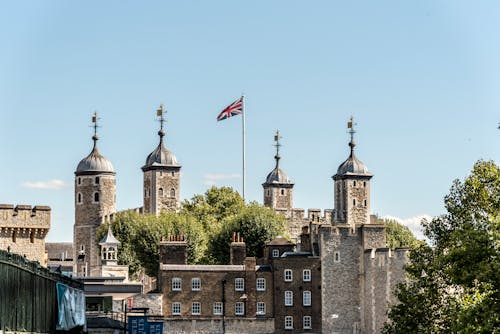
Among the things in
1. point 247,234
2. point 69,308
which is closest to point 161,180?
point 247,234

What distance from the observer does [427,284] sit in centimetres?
6084

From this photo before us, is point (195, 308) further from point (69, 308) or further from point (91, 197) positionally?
point (91, 197)

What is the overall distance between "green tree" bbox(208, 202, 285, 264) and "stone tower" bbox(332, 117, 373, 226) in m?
36.3

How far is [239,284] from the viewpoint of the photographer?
104 m

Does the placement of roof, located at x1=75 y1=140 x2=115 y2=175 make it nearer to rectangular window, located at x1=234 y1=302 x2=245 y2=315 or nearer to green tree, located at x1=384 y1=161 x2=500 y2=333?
rectangular window, located at x1=234 y1=302 x2=245 y2=315

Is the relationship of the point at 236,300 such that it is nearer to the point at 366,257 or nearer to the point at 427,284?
the point at 366,257

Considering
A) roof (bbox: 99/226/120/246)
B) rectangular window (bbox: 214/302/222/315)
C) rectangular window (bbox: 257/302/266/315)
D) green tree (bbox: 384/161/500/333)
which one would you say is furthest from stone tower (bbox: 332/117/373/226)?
green tree (bbox: 384/161/500/333)

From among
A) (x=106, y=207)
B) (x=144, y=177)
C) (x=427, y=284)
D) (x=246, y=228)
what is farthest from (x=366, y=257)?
(x=144, y=177)

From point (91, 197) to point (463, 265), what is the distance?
10872 cm

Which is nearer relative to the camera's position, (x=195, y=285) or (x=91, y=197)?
(x=195, y=285)

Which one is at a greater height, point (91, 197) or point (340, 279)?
point (91, 197)

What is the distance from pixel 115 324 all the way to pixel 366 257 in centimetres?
3519

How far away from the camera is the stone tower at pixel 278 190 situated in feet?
588

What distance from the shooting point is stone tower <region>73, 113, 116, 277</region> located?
497ft
